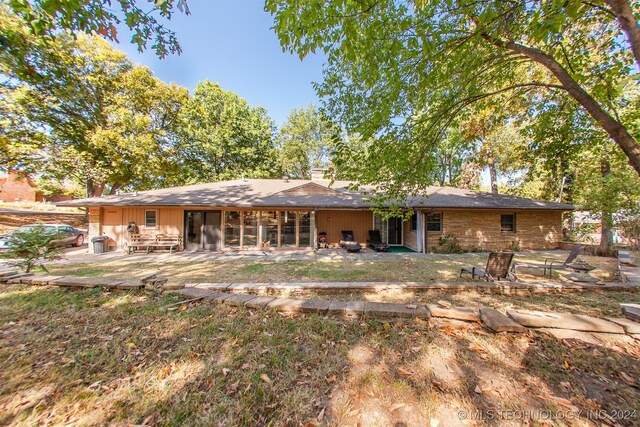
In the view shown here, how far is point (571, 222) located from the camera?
15625 mm

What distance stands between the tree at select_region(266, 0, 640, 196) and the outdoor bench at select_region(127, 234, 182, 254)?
1058 cm

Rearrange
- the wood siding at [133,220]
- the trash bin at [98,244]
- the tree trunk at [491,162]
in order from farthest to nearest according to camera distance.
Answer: the tree trunk at [491,162]
the wood siding at [133,220]
the trash bin at [98,244]

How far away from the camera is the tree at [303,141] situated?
25.6 meters

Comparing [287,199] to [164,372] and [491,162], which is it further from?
[491,162]

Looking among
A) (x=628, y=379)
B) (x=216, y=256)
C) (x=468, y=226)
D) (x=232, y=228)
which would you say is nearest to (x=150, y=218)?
(x=232, y=228)

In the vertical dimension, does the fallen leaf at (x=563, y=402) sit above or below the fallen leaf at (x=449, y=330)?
below

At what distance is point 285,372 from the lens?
88.2 inches

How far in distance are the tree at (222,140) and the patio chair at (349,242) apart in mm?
11813

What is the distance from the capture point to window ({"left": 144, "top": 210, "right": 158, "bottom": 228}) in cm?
1198

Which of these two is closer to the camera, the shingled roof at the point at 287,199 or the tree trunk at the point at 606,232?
the tree trunk at the point at 606,232

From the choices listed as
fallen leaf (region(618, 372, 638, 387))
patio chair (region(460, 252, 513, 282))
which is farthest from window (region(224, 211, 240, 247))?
fallen leaf (region(618, 372, 638, 387))

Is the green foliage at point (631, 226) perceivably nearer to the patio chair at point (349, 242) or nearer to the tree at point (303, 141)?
the patio chair at point (349, 242)

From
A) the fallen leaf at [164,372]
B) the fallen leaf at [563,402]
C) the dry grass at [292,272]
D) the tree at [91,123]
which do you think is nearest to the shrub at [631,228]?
the dry grass at [292,272]

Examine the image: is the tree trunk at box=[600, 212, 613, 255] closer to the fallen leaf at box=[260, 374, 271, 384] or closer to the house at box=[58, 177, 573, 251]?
the house at box=[58, 177, 573, 251]
